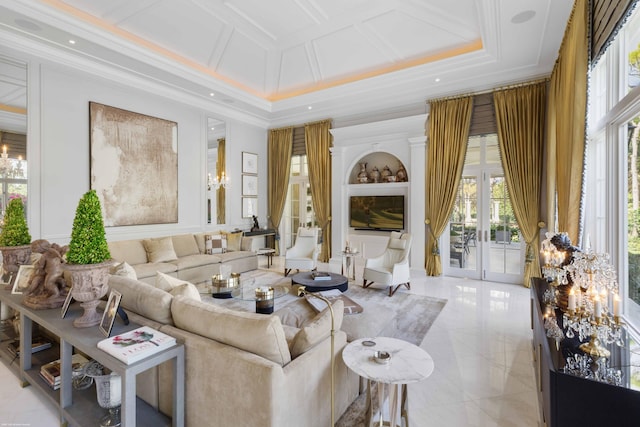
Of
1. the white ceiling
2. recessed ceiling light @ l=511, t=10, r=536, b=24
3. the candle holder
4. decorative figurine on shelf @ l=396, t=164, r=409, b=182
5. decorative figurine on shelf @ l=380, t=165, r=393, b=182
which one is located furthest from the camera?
decorative figurine on shelf @ l=380, t=165, r=393, b=182

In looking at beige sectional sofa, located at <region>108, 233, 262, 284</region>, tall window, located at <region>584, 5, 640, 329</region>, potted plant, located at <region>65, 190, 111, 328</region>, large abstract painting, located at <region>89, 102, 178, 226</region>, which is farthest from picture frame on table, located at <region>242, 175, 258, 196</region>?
tall window, located at <region>584, 5, 640, 329</region>

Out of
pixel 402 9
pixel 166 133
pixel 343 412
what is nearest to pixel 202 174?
pixel 166 133

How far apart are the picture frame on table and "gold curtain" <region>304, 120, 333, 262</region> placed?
1.41 meters

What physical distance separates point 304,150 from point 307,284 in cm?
414

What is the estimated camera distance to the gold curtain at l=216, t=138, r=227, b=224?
656cm

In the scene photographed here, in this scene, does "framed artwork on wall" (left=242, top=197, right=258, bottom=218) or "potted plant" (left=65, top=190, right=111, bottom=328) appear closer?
"potted plant" (left=65, top=190, right=111, bottom=328)

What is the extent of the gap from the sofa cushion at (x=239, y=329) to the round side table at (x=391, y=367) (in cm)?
41

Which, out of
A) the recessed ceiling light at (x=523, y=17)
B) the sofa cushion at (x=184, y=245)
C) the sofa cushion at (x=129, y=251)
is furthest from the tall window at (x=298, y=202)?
the recessed ceiling light at (x=523, y=17)

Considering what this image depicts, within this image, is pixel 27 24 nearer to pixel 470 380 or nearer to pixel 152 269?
pixel 152 269

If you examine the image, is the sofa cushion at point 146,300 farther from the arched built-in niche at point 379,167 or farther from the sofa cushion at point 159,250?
the arched built-in niche at point 379,167

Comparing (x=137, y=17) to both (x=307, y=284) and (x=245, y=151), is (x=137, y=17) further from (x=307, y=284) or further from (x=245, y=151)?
(x=307, y=284)

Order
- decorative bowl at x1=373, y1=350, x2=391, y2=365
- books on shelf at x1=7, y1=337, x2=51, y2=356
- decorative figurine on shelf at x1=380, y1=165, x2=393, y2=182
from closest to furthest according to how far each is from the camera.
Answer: decorative bowl at x1=373, y1=350, x2=391, y2=365
books on shelf at x1=7, y1=337, x2=51, y2=356
decorative figurine on shelf at x1=380, y1=165, x2=393, y2=182

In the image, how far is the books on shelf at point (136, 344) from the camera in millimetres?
1505

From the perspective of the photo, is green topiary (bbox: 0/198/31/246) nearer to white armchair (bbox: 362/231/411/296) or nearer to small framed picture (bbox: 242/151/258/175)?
white armchair (bbox: 362/231/411/296)
